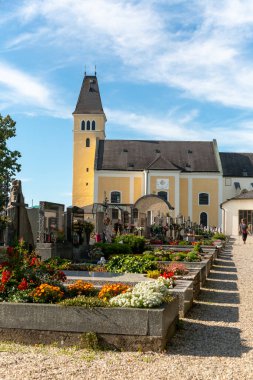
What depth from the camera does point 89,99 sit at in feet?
226

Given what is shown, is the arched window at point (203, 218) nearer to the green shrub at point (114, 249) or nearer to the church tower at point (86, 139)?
the church tower at point (86, 139)

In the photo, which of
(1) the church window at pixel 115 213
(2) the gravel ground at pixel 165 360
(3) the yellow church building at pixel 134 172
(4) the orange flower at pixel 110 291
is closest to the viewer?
(2) the gravel ground at pixel 165 360

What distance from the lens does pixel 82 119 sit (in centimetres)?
6806

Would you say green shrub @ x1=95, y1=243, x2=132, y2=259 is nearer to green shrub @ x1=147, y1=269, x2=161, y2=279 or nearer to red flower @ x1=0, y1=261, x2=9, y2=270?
green shrub @ x1=147, y1=269, x2=161, y2=279

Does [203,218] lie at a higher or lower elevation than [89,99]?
lower

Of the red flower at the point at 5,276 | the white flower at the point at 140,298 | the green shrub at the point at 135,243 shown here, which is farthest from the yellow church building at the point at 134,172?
the white flower at the point at 140,298

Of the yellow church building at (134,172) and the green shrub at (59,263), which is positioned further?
the yellow church building at (134,172)

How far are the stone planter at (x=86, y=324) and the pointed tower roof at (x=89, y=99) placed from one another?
6186 centimetres

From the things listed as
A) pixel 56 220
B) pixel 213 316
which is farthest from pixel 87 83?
pixel 213 316

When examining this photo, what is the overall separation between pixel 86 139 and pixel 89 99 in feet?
17.8

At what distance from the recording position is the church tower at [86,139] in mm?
66375

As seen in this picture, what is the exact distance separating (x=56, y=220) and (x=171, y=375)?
11.8m

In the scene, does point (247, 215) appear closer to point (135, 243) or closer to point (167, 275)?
point (135, 243)

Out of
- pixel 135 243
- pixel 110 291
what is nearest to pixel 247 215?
pixel 135 243
